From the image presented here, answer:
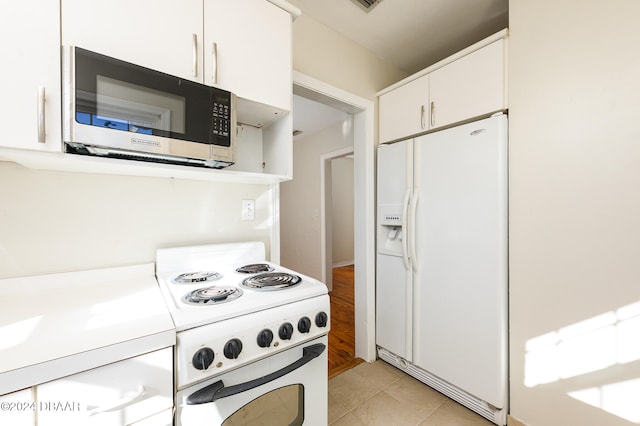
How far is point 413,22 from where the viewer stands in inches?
69.7

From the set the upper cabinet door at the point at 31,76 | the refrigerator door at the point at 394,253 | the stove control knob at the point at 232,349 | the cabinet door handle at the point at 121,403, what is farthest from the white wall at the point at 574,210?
the upper cabinet door at the point at 31,76

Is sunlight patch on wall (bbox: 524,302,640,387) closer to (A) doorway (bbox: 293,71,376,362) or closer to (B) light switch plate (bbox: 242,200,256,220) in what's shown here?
(A) doorway (bbox: 293,71,376,362)

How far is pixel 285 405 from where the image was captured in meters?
0.98

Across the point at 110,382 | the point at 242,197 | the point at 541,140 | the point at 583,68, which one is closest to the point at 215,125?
the point at 242,197

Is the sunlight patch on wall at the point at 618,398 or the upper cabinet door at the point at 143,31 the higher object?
the upper cabinet door at the point at 143,31

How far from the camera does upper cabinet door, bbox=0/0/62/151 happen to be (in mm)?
731

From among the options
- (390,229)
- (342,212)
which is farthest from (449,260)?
(342,212)

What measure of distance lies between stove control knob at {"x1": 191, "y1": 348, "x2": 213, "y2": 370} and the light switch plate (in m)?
0.89

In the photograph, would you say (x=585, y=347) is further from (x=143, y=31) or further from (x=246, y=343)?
(x=143, y=31)

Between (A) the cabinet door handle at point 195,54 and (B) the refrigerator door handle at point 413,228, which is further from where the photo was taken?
(B) the refrigerator door handle at point 413,228

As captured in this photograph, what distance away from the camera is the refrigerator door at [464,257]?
1408 mm

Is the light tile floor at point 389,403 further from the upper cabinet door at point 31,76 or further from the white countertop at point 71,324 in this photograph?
the upper cabinet door at point 31,76

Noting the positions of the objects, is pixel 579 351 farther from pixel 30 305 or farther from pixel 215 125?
pixel 30 305

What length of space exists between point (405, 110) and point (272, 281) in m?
1.60
